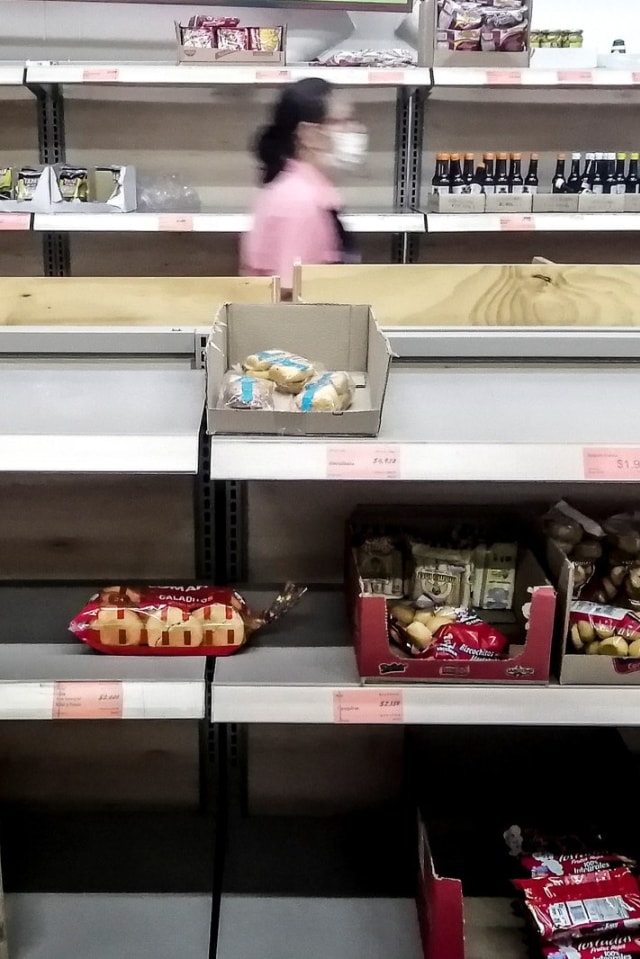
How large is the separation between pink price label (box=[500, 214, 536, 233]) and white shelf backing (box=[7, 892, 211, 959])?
95.9 inches

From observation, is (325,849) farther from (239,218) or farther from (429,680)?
(239,218)

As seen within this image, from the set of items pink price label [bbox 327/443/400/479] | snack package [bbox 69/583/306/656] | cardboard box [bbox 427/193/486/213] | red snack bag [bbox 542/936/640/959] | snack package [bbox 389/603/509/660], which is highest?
cardboard box [bbox 427/193/486/213]

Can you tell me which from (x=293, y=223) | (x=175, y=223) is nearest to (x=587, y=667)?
(x=293, y=223)

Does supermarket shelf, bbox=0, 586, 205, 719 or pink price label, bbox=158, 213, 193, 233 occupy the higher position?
pink price label, bbox=158, 213, 193, 233

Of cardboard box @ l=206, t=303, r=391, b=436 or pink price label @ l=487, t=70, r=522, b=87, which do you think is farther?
pink price label @ l=487, t=70, r=522, b=87

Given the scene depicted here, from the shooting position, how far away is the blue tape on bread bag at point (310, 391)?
1.15 metres

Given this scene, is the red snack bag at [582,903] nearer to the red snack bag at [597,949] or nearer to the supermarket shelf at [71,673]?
the red snack bag at [597,949]

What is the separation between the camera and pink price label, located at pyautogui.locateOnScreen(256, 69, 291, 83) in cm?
308

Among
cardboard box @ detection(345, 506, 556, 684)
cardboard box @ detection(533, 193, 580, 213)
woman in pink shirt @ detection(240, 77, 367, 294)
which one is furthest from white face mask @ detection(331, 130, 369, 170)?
cardboard box @ detection(345, 506, 556, 684)

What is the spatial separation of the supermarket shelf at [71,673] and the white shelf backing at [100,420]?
315 millimetres

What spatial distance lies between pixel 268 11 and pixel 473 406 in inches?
122

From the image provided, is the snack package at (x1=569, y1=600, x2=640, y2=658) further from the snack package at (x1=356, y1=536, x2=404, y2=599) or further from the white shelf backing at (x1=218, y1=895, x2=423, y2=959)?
the white shelf backing at (x1=218, y1=895, x2=423, y2=959)

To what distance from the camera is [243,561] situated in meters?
1.64

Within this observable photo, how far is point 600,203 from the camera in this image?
3.24 m
